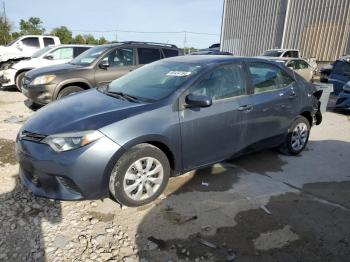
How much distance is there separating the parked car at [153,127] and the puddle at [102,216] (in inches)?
7.5

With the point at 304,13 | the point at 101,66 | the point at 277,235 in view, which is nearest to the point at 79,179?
the point at 277,235

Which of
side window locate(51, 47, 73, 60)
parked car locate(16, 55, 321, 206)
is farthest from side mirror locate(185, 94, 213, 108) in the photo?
side window locate(51, 47, 73, 60)

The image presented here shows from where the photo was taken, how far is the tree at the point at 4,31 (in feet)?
105

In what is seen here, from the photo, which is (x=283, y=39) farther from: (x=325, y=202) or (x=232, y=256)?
(x=232, y=256)

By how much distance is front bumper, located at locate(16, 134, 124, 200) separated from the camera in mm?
2906

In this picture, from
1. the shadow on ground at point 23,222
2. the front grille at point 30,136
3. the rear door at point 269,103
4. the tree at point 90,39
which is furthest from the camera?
the tree at point 90,39

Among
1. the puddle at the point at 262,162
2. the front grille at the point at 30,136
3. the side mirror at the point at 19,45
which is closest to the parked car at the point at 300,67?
the puddle at the point at 262,162

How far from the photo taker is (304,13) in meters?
18.9

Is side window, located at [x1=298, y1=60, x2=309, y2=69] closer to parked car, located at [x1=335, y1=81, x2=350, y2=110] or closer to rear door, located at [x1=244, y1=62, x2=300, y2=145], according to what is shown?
parked car, located at [x1=335, y1=81, x2=350, y2=110]

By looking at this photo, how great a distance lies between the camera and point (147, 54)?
809cm

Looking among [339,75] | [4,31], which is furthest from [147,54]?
[4,31]

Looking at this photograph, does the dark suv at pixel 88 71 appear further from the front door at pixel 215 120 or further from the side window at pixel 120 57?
the front door at pixel 215 120

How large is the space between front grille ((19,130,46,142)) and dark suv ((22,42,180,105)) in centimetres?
372

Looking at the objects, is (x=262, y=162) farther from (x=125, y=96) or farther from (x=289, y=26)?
(x=289, y=26)
